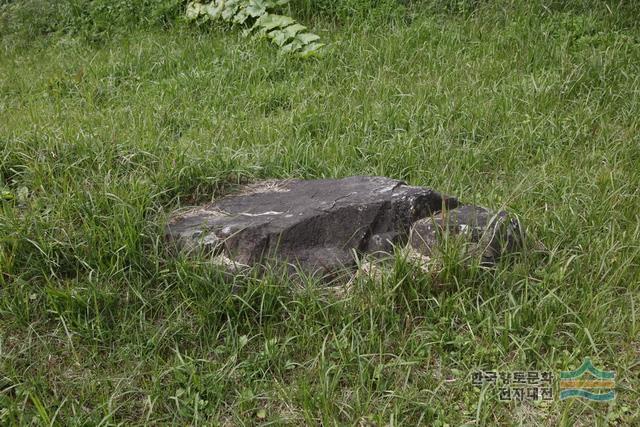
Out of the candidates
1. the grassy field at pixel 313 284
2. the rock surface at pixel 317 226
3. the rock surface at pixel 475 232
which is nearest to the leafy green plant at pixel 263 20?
the grassy field at pixel 313 284

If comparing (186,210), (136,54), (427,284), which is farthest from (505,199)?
(136,54)

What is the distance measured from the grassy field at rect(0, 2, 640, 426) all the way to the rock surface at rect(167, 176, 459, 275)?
148 millimetres

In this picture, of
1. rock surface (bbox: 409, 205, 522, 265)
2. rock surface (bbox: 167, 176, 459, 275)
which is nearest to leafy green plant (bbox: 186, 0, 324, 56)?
A: rock surface (bbox: 167, 176, 459, 275)

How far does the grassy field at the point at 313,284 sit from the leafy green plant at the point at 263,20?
47cm

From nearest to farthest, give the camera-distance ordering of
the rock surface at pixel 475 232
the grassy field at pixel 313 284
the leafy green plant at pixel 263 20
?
the grassy field at pixel 313 284 < the rock surface at pixel 475 232 < the leafy green plant at pixel 263 20

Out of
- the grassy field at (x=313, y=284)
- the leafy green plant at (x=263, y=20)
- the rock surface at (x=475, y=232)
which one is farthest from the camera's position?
the leafy green plant at (x=263, y=20)

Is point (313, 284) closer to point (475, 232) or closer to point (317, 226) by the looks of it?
point (317, 226)

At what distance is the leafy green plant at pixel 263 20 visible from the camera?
6.21 metres

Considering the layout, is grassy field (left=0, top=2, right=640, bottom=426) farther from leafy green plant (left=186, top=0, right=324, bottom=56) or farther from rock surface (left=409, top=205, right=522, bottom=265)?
leafy green plant (left=186, top=0, right=324, bottom=56)

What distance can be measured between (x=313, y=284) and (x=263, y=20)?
404cm

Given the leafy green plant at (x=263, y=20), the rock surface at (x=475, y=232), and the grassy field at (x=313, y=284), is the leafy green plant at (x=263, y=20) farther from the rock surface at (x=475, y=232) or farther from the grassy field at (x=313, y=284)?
the rock surface at (x=475, y=232)

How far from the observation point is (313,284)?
314 centimetres

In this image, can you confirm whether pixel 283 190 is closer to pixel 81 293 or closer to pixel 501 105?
pixel 81 293

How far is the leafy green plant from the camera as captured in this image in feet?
20.4
